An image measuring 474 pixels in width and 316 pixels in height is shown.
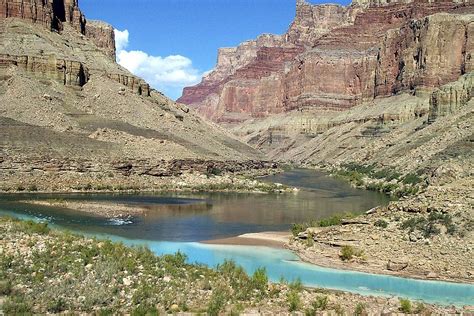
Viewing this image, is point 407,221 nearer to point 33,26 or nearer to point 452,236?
point 452,236

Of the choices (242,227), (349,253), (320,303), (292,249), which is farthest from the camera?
(242,227)

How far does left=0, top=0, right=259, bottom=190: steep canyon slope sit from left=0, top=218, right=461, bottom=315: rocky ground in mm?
34828

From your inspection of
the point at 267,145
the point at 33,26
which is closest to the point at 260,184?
the point at 33,26

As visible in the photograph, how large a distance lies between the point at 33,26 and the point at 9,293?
3078 inches

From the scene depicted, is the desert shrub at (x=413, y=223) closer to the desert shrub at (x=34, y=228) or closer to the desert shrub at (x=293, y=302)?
the desert shrub at (x=293, y=302)

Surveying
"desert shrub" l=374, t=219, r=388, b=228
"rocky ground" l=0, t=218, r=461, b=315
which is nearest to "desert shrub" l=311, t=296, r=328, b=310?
"rocky ground" l=0, t=218, r=461, b=315

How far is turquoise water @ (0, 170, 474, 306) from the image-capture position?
23641mm

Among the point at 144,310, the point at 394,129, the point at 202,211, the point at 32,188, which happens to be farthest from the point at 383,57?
the point at 144,310

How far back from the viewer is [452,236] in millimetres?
27391

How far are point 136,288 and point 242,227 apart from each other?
63.7ft

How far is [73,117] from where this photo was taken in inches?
2982

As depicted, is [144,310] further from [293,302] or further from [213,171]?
[213,171]

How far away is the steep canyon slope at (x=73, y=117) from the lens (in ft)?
194

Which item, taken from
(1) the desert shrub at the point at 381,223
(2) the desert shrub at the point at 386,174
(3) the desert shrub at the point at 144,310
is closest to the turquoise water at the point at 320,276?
(1) the desert shrub at the point at 381,223
